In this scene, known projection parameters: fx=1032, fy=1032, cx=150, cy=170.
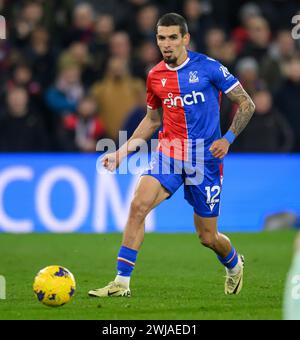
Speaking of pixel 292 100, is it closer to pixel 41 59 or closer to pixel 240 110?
pixel 41 59

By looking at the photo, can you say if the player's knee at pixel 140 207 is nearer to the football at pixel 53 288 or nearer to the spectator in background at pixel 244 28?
the football at pixel 53 288

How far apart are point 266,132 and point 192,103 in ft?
23.4

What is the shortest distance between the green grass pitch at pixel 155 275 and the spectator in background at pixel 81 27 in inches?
165

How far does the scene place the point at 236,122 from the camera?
9.62 m

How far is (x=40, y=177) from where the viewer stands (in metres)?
16.0

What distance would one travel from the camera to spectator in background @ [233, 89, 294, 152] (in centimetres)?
1670

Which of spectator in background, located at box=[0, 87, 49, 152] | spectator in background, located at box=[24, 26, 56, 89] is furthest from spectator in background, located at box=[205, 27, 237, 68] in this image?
spectator in background, located at box=[0, 87, 49, 152]

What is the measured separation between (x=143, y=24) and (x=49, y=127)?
2.51 meters

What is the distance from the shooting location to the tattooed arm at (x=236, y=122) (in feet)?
31.0

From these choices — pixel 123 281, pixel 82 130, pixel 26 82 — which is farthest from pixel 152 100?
pixel 26 82

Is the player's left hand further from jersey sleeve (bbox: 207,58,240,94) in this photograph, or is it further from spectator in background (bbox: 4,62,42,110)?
spectator in background (bbox: 4,62,42,110)

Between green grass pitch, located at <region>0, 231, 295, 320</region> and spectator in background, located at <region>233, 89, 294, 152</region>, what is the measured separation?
1734 millimetres
